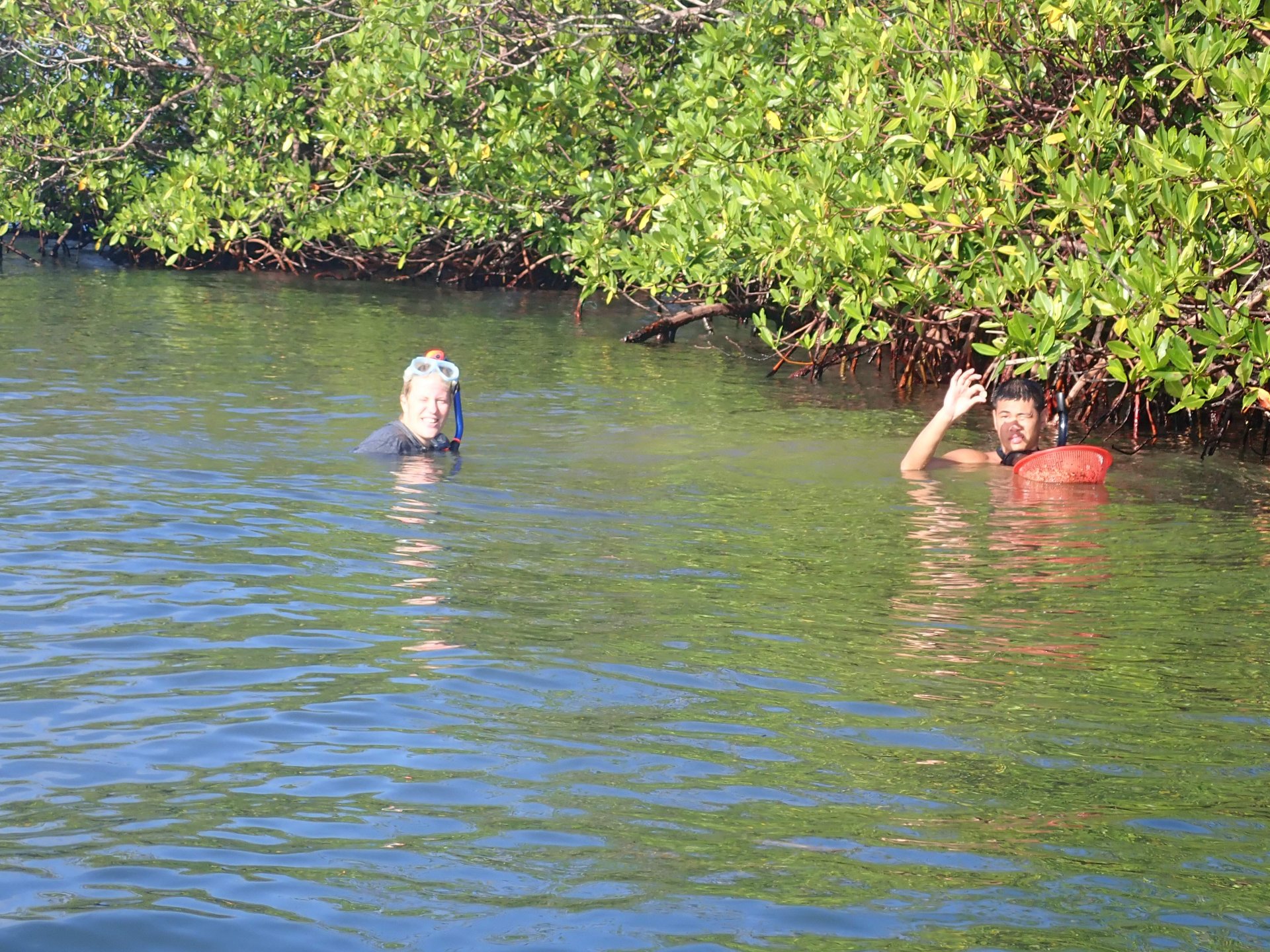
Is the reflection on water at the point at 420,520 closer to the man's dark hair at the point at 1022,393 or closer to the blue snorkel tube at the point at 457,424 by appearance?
the blue snorkel tube at the point at 457,424

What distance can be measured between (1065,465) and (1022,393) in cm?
72

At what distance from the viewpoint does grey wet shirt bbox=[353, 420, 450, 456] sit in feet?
28.9

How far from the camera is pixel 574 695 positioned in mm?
4578

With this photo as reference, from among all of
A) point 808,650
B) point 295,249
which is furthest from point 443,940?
point 295,249

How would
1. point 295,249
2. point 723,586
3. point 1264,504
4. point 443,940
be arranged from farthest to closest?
point 295,249
point 1264,504
point 723,586
point 443,940

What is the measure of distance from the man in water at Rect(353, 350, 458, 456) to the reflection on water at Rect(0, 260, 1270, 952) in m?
0.23

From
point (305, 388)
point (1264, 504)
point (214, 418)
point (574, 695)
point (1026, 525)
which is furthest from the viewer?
point (305, 388)

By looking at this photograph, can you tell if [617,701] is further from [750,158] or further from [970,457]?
[750,158]

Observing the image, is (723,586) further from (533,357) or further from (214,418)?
(533,357)

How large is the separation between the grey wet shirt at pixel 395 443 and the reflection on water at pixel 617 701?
0.19 metres

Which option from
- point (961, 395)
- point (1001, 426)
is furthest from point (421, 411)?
point (1001, 426)

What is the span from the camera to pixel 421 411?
29.3 ft

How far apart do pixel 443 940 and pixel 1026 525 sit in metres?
5.15

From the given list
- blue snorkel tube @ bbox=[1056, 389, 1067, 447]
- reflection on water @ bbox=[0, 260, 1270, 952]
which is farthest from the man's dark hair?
reflection on water @ bbox=[0, 260, 1270, 952]
